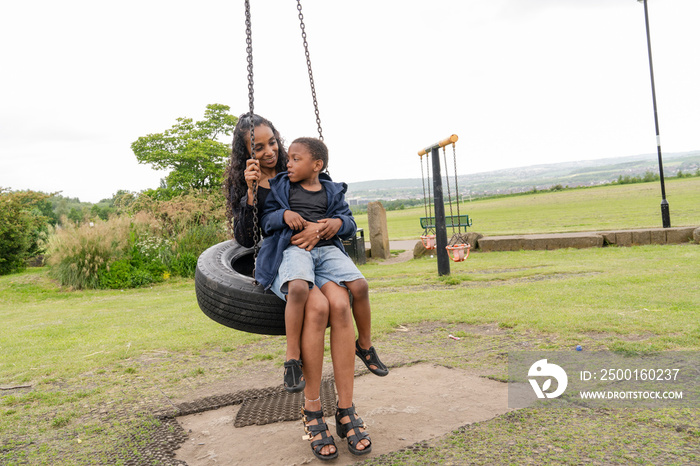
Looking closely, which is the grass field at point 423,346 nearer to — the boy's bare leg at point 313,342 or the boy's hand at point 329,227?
the boy's bare leg at point 313,342

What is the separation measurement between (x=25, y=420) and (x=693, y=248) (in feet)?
38.2

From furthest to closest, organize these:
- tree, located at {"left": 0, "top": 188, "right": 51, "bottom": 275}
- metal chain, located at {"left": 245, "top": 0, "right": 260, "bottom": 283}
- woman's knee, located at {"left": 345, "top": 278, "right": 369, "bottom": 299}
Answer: tree, located at {"left": 0, "top": 188, "right": 51, "bottom": 275}, metal chain, located at {"left": 245, "top": 0, "right": 260, "bottom": 283}, woman's knee, located at {"left": 345, "top": 278, "right": 369, "bottom": 299}

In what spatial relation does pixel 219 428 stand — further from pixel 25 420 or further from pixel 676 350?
pixel 676 350

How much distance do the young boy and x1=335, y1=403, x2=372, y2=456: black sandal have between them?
1.16 feet

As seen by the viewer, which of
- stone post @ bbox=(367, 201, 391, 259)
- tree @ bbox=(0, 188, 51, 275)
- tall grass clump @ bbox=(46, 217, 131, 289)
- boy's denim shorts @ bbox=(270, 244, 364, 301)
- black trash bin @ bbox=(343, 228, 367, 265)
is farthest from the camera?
tree @ bbox=(0, 188, 51, 275)

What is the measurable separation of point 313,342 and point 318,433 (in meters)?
0.49

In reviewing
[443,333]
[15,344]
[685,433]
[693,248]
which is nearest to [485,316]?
[443,333]

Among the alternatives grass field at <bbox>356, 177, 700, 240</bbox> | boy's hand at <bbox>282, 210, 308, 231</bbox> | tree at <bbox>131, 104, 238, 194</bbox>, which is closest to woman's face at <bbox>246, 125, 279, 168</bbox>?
boy's hand at <bbox>282, 210, 308, 231</bbox>

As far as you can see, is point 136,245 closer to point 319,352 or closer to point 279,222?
point 279,222

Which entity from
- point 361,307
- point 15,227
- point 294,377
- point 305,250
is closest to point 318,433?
point 294,377

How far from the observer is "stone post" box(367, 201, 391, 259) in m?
14.8

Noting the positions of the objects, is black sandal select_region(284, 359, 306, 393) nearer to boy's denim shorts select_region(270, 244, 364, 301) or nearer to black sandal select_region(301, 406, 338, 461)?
black sandal select_region(301, 406, 338, 461)

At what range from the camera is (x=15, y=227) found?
1603 cm

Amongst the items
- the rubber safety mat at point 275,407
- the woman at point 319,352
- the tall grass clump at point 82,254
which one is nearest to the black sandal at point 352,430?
the woman at point 319,352
